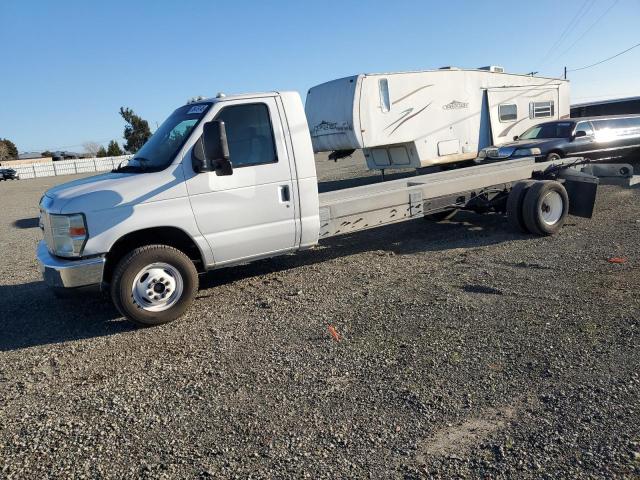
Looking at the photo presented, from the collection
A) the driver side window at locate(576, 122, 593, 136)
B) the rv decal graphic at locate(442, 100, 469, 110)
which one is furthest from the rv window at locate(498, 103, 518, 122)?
the driver side window at locate(576, 122, 593, 136)

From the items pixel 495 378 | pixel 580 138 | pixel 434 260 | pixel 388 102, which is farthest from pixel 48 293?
pixel 580 138

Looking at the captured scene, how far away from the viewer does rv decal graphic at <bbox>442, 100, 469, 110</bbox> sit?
14.6 meters

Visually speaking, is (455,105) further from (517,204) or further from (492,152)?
(517,204)

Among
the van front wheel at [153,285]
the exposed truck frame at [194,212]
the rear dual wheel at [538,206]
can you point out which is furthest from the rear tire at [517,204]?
the van front wheel at [153,285]

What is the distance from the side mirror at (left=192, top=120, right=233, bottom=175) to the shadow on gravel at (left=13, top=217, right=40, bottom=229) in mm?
10526

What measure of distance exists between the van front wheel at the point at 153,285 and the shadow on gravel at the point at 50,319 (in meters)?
0.34

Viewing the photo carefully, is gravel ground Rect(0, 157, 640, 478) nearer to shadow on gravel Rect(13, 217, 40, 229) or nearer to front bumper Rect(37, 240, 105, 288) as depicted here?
front bumper Rect(37, 240, 105, 288)

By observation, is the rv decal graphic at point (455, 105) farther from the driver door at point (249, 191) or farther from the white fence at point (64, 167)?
the white fence at point (64, 167)

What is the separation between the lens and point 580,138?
43.3 ft

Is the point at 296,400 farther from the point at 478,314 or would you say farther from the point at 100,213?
the point at 100,213

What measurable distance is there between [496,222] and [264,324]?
19.0 feet

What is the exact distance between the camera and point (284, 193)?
5969 millimetres

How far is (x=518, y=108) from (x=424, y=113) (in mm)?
4252

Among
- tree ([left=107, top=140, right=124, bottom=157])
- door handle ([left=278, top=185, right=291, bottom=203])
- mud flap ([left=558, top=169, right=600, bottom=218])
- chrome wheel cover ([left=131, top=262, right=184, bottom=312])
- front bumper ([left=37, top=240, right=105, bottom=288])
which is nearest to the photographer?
front bumper ([left=37, top=240, right=105, bottom=288])
